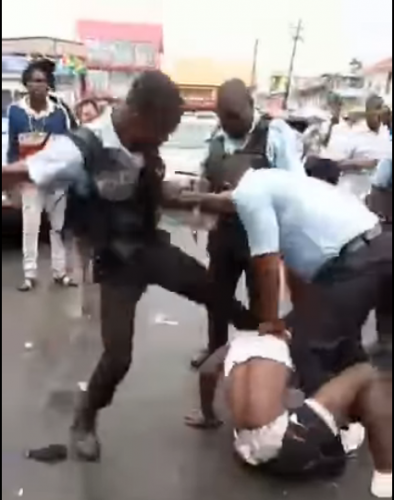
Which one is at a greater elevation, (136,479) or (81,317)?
(81,317)

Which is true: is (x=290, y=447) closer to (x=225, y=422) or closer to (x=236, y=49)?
(x=225, y=422)

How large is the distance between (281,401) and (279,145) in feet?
0.75

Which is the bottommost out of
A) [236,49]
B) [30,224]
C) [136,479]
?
[136,479]

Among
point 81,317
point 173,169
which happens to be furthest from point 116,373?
point 173,169

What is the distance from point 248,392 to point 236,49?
304 mm

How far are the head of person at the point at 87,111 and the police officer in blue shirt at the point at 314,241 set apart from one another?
0.10m

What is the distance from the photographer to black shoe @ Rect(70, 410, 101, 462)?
2.91 feet

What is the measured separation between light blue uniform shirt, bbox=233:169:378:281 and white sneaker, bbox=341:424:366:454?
17 cm

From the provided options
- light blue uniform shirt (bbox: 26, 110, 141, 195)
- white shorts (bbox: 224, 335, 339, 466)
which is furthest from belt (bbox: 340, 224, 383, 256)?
light blue uniform shirt (bbox: 26, 110, 141, 195)

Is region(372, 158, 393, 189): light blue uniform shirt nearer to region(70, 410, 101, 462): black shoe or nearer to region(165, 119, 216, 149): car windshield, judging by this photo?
region(165, 119, 216, 149): car windshield

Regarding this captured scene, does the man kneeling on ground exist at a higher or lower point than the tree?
lower

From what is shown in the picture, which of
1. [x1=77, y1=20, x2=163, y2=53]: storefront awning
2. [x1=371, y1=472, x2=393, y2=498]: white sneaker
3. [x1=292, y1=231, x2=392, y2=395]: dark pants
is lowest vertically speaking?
[x1=371, y1=472, x2=393, y2=498]: white sneaker

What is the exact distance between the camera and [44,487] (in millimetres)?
926

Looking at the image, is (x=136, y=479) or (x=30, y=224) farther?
(x=136, y=479)
